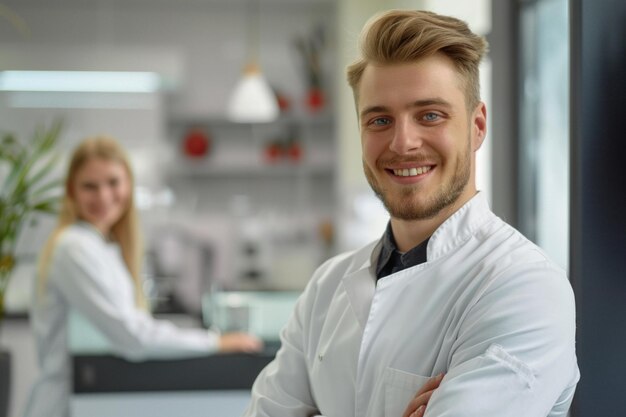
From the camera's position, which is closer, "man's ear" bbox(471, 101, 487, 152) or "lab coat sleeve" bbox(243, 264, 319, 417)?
"man's ear" bbox(471, 101, 487, 152)

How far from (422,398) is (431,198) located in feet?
1.03

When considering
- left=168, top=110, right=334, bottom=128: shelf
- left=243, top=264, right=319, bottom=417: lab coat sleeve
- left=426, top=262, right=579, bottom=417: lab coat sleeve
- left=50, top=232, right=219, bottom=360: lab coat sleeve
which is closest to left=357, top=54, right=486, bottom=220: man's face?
left=426, top=262, right=579, bottom=417: lab coat sleeve

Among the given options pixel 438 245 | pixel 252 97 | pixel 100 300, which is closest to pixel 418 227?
pixel 438 245

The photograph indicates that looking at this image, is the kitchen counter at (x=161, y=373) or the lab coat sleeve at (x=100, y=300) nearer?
the lab coat sleeve at (x=100, y=300)

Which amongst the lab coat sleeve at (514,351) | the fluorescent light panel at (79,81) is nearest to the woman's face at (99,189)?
the lab coat sleeve at (514,351)

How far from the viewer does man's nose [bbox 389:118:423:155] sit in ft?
4.61

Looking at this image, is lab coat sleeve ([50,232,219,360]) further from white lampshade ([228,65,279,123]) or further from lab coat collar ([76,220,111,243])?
white lampshade ([228,65,279,123])

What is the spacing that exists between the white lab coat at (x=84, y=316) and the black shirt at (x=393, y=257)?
151 centimetres

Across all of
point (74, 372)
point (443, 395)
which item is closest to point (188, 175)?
point (74, 372)

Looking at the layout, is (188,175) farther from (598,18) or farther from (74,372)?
(598,18)

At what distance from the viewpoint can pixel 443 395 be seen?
1286 mm

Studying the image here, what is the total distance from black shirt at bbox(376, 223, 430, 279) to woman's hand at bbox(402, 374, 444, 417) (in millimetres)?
218

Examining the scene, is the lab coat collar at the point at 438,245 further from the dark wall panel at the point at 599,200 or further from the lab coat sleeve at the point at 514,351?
the dark wall panel at the point at 599,200

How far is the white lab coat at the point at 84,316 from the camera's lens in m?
2.89
